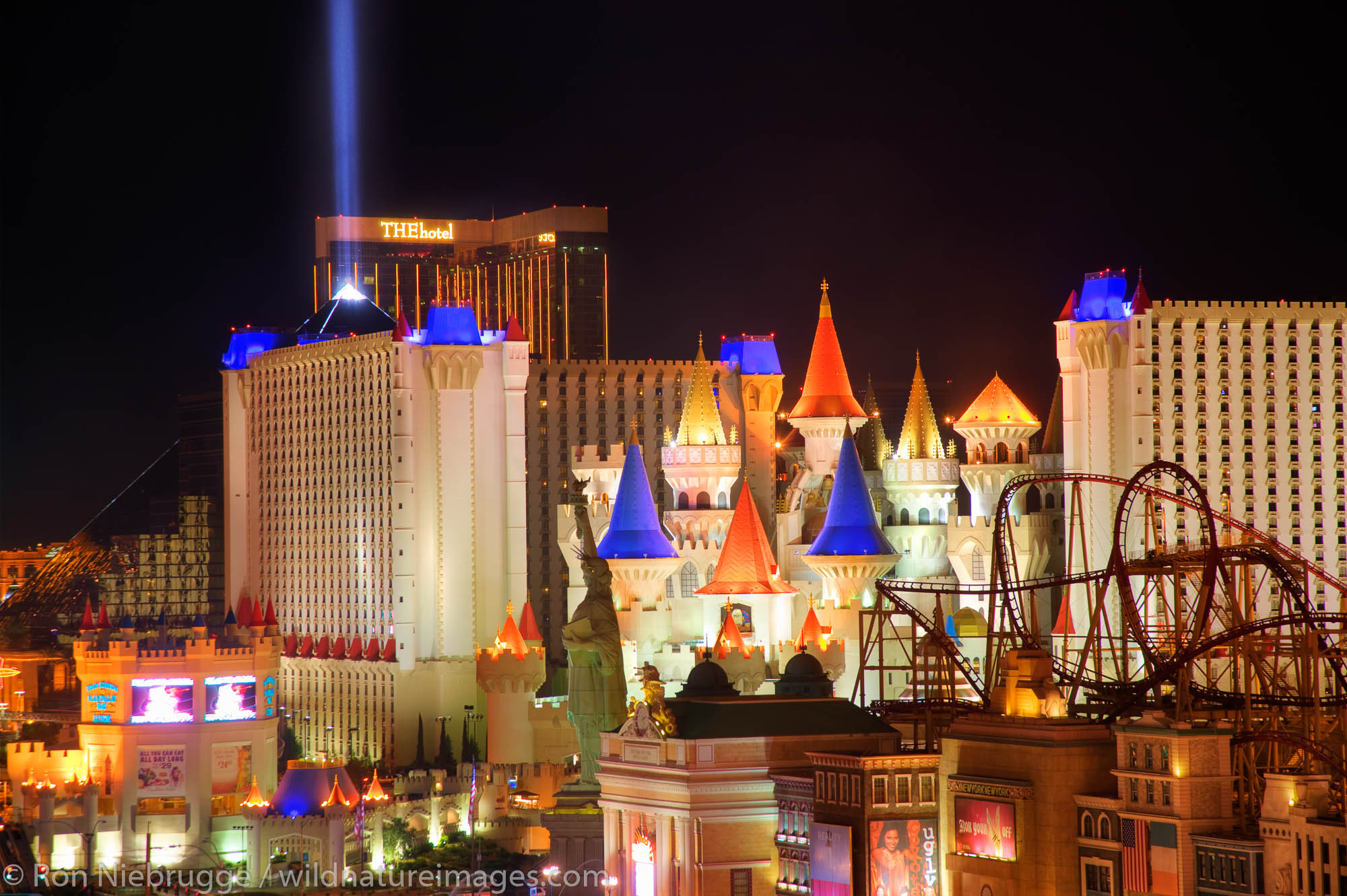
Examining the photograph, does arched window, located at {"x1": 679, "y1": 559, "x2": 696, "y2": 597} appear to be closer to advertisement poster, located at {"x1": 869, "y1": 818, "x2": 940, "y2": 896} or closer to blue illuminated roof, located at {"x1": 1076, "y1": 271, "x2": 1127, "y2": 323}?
blue illuminated roof, located at {"x1": 1076, "y1": 271, "x2": 1127, "y2": 323}

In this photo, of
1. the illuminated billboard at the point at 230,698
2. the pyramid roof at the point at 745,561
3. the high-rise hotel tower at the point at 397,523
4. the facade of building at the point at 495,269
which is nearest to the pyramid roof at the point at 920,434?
the pyramid roof at the point at 745,561

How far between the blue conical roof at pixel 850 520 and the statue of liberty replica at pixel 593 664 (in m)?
18.3

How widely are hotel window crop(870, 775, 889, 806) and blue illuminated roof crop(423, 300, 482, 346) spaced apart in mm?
56712

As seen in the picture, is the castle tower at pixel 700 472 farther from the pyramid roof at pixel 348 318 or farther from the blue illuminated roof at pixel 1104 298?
the pyramid roof at pixel 348 318

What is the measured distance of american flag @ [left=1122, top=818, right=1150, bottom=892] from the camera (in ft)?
198

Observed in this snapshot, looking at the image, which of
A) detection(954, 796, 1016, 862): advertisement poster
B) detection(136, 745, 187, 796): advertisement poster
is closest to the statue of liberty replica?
detection(954, 796, 1016, 862): advertisement poster

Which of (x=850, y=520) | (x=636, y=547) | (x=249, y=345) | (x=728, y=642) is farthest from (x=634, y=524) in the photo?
(x=249, y=345)

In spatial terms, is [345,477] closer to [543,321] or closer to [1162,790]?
[543,321]

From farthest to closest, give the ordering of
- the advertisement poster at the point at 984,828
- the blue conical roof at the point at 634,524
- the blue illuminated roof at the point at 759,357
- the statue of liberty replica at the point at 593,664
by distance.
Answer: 1. the blue illuminated roof at the point at 759,357
2. the blue conical roof at the point at 634,524
3. the statue of liberty replica at the point at 593,664
4. the advertisement poster at the point at 984,828

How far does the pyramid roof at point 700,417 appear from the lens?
10700 cm

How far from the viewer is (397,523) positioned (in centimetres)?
11938

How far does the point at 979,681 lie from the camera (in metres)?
95.1

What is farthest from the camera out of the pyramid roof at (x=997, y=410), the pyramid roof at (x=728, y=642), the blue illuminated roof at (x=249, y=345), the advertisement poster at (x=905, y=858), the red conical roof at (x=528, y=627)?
the blue illuminated roof at (x=249, y=345)

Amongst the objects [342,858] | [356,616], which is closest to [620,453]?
[356,616]
